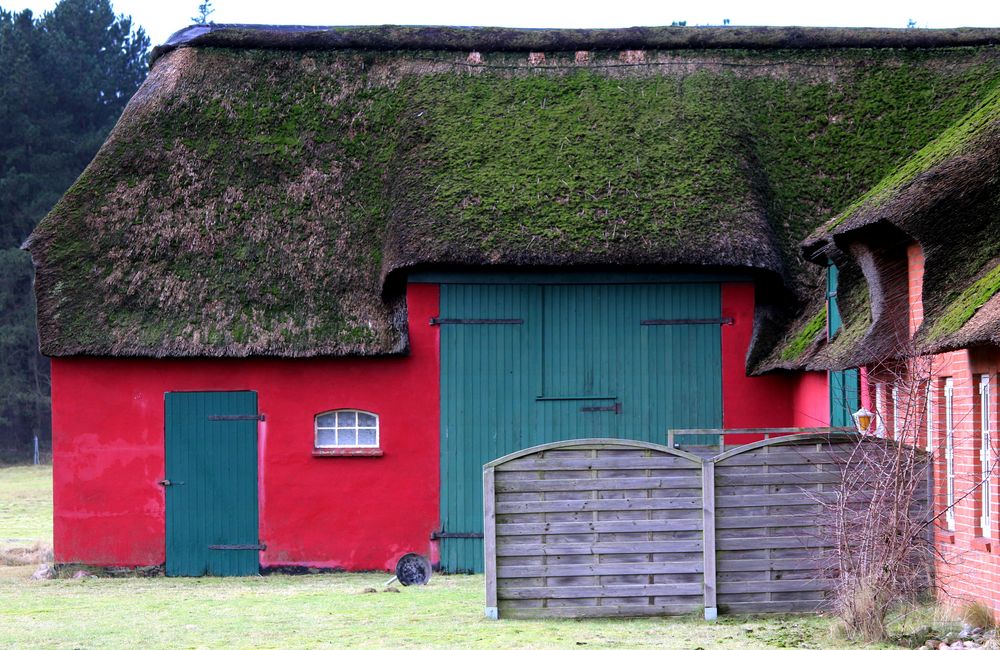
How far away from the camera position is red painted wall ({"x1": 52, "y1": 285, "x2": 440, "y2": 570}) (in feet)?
53.3

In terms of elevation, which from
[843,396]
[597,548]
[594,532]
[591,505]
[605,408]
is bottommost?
[597,548]

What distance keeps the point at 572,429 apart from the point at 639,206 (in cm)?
293

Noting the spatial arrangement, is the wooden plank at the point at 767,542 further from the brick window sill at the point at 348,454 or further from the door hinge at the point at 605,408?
the brick window sill at the point at 348,454

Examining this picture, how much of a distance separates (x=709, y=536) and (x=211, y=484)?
25.0 feet

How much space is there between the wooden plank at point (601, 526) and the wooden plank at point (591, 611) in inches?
24.3

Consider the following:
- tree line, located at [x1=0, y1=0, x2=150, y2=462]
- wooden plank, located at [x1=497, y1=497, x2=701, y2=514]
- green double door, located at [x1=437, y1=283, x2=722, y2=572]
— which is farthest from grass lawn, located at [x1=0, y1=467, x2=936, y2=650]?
tree line, located at [x1=0, y1=0, x2=150, y2=462]

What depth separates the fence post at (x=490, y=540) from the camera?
10625mm

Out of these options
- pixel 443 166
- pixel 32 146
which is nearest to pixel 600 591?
pixel 443 166

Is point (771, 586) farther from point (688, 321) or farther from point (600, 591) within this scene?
point (688, 321)

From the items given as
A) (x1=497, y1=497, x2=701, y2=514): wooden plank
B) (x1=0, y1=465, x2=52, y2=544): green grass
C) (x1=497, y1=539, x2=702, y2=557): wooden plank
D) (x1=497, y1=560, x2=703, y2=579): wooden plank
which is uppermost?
(x1=497, y1=497, x2=701, y2=514): wooden plank

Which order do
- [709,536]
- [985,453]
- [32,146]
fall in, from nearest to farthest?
[985,453] → [709,536] → [32,146]

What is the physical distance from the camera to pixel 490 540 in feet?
35.0

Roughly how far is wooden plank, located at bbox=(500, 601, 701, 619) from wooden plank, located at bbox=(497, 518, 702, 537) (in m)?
0.62

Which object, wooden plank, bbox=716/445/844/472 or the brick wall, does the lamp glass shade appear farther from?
wooden plank, bbox=716/445/844/472
